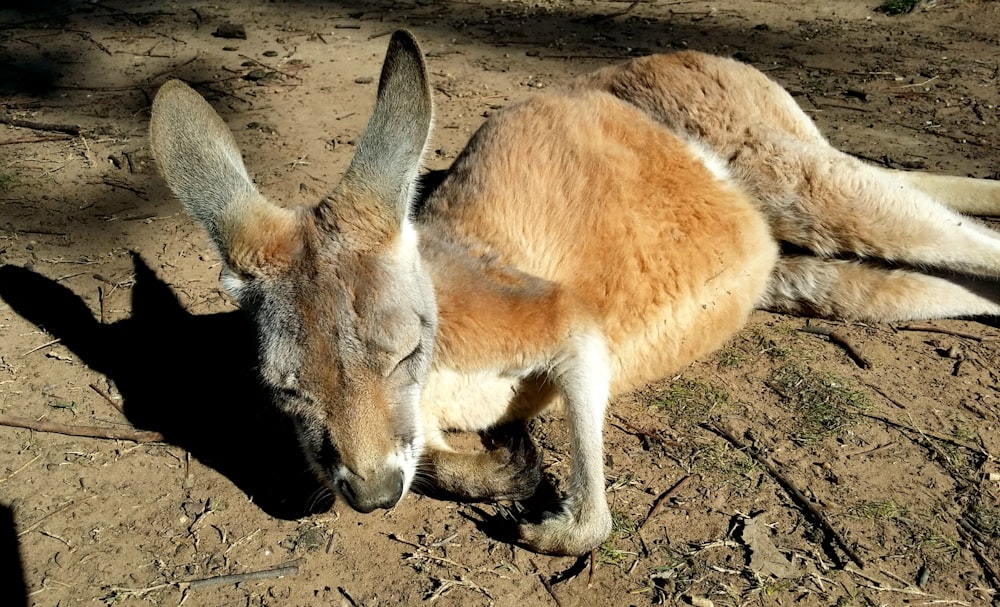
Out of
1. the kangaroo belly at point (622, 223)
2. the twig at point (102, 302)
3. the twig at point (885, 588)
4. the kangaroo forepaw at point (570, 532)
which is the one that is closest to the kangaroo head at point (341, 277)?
the kangaroo forepaw at point (570, 532)

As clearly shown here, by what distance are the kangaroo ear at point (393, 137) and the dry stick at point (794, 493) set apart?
4.86 feet

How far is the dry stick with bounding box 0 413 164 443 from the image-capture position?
124 inches

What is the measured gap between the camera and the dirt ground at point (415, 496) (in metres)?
2.55

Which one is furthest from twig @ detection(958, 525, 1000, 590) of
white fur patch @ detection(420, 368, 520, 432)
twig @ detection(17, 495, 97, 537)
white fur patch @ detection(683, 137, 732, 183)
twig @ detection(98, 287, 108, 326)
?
twig @ detection(98, 287, 108, 326)

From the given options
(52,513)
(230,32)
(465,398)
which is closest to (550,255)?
(465,398)

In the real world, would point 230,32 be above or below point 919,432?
above

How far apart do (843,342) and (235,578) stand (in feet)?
8.38

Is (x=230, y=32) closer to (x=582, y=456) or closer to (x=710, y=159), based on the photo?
(x=710, y=159)

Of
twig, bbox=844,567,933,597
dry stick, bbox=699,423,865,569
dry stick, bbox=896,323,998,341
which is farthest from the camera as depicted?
dry stick, bbox=896,323,998,341

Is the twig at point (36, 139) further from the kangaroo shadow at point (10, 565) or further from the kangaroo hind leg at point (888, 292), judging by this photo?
the kangaroo hind leg at point (888, 292)

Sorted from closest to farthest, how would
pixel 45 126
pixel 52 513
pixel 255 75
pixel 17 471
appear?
pixel 52 513, pixel 17 471, pixel 45 126, pixel 255 75

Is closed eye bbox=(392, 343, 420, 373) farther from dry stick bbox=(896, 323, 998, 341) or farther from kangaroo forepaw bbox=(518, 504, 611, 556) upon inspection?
dry stick bbox=(896, 323, 998, 341)

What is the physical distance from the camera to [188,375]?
11.4 feet

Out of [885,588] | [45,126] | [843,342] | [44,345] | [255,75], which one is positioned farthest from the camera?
[255,75]
